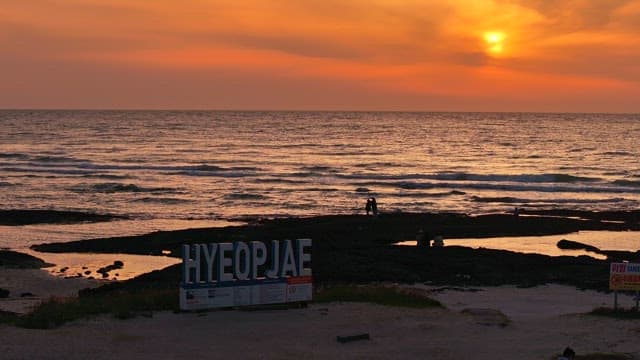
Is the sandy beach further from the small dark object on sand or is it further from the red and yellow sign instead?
the red and yellow sign

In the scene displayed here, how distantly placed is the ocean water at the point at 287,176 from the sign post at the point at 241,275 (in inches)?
758

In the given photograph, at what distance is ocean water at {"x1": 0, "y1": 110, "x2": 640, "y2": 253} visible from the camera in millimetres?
56062

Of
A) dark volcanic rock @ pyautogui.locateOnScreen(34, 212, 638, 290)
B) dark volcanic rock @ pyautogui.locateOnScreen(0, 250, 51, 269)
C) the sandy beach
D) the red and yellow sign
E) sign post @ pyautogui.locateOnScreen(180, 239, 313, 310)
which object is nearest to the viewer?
the sandy beach

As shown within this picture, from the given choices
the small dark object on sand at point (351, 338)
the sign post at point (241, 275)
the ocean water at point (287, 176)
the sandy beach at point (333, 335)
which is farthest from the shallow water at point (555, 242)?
the small dark object on sand at point (351, 338)

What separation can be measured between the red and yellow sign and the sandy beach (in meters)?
1.15

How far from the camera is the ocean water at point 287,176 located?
184 feet

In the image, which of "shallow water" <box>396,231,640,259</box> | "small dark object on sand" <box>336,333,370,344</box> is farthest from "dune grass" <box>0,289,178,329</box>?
"shallow water" <box>396,231,640,259</box>

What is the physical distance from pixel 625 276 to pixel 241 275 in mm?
9889

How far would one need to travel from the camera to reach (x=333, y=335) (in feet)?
67.1

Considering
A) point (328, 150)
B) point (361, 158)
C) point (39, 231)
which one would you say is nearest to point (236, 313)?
point (39, 231)

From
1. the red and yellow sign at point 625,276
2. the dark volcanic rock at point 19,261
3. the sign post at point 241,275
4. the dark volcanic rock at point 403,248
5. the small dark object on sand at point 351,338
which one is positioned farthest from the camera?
the dark volcanic rock at point 19,261

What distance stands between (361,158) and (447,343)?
81.7 m

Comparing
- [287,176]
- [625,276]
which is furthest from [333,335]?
[287,176]

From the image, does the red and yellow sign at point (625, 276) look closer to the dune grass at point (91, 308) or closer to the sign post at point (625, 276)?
the sign post at point (625, 276)
